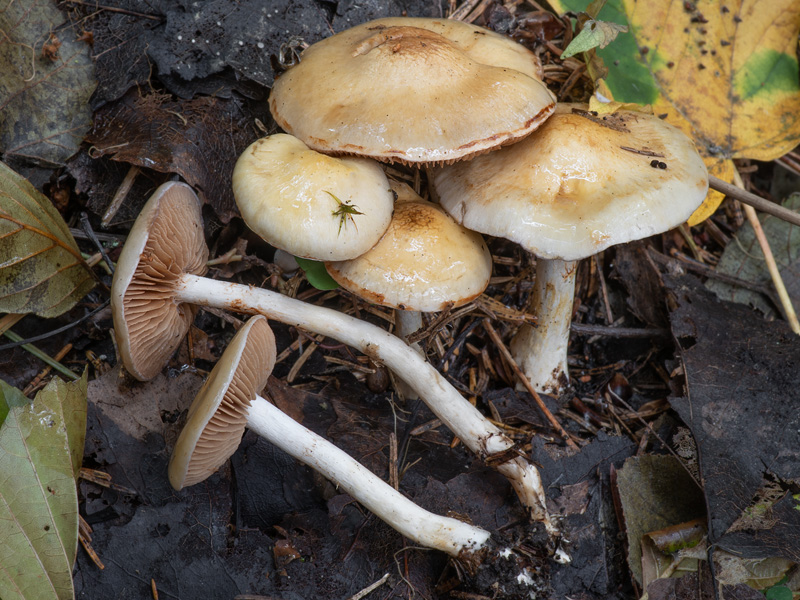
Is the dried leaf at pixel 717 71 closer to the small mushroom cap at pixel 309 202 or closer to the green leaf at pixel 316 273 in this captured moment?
the small mushroom cap at pixel 309 202

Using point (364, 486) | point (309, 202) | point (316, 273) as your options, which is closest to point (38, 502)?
point (364, 486)

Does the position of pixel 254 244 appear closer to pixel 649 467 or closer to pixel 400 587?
pixel 400 587

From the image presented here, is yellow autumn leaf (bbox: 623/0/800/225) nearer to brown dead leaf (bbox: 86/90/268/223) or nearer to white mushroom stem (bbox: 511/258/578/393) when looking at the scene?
white mushroom stem (bbox: 511/258/578/393)

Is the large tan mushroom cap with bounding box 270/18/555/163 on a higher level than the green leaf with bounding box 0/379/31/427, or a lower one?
higher

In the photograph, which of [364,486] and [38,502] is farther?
[364,486]

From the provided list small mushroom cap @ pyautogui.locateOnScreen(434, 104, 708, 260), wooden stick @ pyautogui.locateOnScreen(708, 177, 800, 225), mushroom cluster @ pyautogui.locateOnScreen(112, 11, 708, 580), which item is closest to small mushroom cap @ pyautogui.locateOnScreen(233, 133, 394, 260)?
mushroom cluster @ pyautogui.locateOnScreen(112, 11, 708, 580)

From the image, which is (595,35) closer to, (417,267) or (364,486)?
(417,267)
